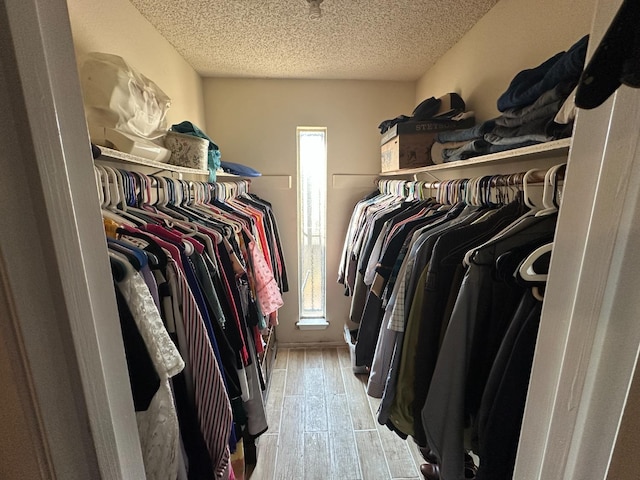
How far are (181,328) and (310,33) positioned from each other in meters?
1.54

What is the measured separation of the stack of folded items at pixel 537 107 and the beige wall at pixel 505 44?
0.20 m

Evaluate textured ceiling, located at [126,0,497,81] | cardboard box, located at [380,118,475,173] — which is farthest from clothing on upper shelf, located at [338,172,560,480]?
textured ceiling, located at [126,0,497,81]

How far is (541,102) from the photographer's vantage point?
86 cm

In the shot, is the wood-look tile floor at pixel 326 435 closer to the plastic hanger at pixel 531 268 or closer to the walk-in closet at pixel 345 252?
the walk-in closet at pixel 345 252

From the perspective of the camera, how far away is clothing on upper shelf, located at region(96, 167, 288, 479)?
2.11 ft

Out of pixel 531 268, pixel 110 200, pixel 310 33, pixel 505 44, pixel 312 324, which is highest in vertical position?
pixel 310 33

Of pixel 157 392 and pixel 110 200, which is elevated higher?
pixel 110 200

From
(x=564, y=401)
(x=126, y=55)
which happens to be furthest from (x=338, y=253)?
(x=564, y=401)

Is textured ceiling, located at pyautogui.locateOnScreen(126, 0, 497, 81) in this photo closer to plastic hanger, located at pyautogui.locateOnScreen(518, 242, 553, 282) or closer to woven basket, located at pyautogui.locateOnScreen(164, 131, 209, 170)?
woven basket, located at pyautogui.locateOnScreen(164, 131, 209, 170)

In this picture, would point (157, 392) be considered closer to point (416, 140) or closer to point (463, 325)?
point (463, 325)

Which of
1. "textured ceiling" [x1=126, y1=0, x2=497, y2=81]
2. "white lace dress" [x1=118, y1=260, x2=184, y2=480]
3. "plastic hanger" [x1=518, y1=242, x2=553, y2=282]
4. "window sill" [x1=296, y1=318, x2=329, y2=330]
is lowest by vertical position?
"window sill" [x1=296, y1=318, x2=329, y2=330]

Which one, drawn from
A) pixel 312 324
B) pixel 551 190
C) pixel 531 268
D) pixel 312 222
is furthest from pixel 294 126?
pixel 531 268

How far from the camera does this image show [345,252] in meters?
2.21

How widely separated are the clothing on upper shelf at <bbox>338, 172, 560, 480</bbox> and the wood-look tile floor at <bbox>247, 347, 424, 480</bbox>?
2.22 feet
